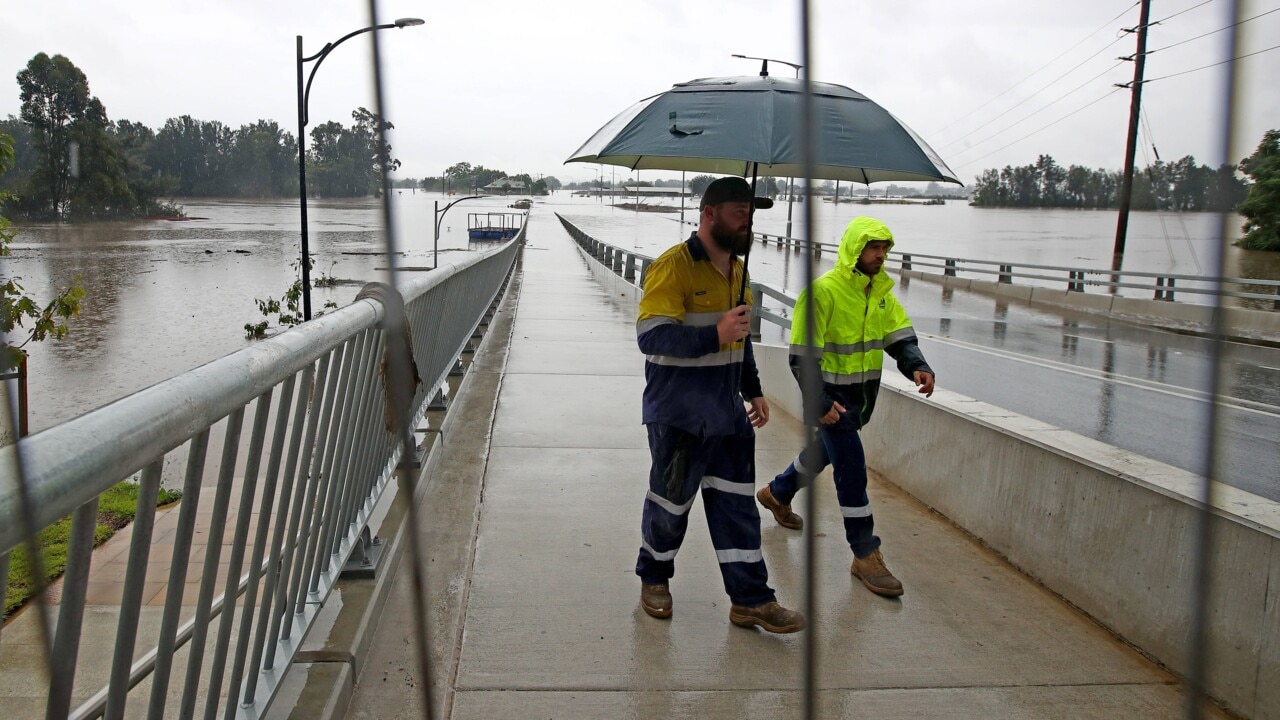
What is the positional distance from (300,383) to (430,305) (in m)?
3.17

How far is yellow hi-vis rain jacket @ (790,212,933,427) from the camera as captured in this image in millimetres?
4141

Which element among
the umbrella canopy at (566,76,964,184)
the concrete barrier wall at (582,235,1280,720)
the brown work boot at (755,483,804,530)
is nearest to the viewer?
the concrete barrier wall at (582,235,1280,720)

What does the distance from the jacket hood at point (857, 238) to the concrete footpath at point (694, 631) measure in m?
1.47

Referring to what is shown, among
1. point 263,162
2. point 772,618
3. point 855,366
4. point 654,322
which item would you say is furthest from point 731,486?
point 263,162

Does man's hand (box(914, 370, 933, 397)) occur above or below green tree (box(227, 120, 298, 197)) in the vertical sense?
below

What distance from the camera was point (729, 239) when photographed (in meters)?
3.50

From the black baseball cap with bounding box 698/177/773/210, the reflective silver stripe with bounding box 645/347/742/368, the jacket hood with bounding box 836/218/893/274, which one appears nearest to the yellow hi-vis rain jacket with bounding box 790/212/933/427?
the jacket hood with bounding box 836/218/893/274

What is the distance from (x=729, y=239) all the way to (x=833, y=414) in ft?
3.36

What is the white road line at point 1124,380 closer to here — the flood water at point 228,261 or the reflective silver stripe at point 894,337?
the flood water at point 228,261

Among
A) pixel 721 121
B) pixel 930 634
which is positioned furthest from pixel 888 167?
pixel 930 634

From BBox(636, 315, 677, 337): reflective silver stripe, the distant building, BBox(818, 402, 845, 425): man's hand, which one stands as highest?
the distant building

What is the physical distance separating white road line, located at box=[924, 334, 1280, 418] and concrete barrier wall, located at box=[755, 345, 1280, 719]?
5.68 meters

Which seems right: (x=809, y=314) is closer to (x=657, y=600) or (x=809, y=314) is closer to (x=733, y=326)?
(x=733, y=326)

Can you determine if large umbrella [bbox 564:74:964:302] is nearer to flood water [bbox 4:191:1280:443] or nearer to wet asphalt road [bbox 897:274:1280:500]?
flood water [bbox 4:191:1280:443]
